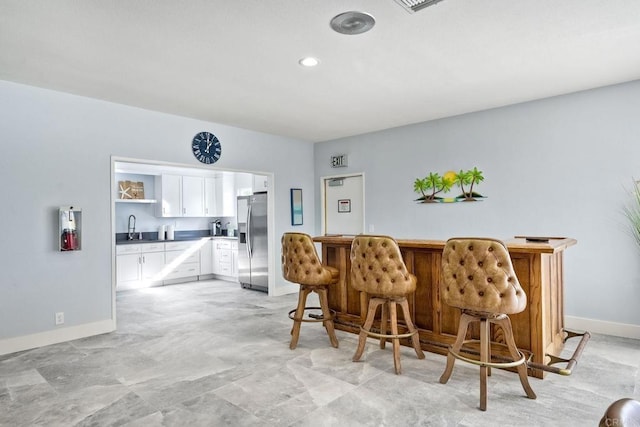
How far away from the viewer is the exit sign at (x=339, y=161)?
21.1ft

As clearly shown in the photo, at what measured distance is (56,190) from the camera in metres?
3.96

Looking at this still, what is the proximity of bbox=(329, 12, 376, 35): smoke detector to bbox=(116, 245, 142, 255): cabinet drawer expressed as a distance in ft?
18.9

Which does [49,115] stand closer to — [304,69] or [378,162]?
[304,69]

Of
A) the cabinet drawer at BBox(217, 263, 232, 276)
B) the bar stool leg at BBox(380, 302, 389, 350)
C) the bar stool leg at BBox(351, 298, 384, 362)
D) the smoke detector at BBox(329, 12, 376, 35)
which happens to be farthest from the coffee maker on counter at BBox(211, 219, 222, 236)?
the smoke detector at BBox(329, 12, 376, 35)

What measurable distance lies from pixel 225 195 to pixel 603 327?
665cm

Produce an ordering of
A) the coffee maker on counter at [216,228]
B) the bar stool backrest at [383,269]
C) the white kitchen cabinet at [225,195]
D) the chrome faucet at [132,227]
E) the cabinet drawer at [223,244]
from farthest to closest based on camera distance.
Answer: the coffee maker on counter at [216,228] < the white kitchen cabinet at [225,195] < the cabinet drawer at [223,244] < the chrome faucet at [132,227] < the bar stool backrest at [383,269]

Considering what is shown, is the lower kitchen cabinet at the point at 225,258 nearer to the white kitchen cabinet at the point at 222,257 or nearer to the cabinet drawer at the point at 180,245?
the white kitchen cabinet at the point at 222,257

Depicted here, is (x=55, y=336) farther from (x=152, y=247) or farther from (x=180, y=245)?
(x=180, y=245)

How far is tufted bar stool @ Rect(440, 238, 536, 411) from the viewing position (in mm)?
2445

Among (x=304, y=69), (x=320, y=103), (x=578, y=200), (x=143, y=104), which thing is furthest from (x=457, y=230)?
(x=143, y=104)

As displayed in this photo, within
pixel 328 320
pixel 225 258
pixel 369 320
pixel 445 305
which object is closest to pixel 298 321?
pixel 328 320

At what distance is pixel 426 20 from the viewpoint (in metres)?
2.62

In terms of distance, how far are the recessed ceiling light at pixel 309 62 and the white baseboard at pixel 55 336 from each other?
11.6 ft

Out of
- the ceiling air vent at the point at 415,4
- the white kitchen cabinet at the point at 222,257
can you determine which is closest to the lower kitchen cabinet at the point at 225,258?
the white kitchen cabinet at the point at 222,257
